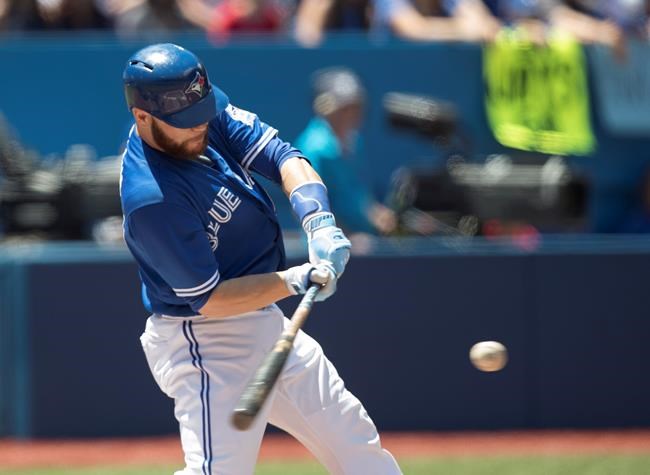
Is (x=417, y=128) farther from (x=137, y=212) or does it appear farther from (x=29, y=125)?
(x=137, y=212)

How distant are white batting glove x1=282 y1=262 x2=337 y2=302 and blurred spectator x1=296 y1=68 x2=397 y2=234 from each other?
3283 millimetres

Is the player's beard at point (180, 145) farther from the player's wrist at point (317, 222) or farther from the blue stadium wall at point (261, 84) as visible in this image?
the blue stadium wall at point (261, 84)

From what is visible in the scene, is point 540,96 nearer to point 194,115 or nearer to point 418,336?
point 418,336

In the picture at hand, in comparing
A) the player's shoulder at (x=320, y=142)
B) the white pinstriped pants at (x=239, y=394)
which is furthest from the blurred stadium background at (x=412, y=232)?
the white pinstriped pants at (x=239, y=394)

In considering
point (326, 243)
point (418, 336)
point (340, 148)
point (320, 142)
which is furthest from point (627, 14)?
point (326, 243)

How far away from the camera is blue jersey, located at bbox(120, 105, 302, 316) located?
3.92 metres

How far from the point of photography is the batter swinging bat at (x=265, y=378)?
340 cm

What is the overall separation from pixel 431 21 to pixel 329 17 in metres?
0.72

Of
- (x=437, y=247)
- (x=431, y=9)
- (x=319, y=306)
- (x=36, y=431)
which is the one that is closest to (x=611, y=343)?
(x=437, y=247)

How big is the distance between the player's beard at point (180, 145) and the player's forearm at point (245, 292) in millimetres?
433

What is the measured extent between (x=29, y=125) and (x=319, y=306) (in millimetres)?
2572

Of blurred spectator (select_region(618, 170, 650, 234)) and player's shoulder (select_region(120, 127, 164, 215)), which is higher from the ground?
player's shoulder (select_region(120, 127, 164, 215))

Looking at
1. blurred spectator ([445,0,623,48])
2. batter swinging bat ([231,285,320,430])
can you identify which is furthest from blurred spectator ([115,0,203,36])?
batter swinging bat ([231,285,320,430])

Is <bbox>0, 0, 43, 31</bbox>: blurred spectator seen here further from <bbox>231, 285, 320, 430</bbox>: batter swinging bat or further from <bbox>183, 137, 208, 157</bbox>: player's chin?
<bbox>231, 285, 320, 430</bbox>: batter swinging bat
